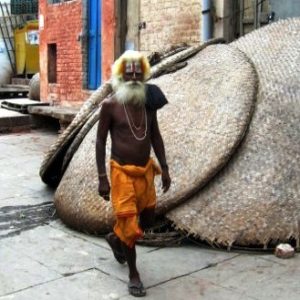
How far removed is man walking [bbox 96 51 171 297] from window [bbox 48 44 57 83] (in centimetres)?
985

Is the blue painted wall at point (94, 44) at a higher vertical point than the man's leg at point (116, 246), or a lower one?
higher

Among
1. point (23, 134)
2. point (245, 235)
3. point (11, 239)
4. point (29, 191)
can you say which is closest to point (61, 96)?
point (23, 134)

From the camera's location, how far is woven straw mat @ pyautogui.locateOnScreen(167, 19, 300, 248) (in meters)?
4.71

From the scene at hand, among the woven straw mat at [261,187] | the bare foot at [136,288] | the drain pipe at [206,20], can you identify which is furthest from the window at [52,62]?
the bare foot at [136,288]

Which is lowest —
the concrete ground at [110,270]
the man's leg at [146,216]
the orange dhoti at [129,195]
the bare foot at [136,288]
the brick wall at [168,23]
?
the concrete ground at [110,270]

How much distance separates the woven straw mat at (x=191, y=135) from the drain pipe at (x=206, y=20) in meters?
2.36

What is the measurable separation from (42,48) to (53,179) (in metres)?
7.71

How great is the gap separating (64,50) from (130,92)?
30.0 ft

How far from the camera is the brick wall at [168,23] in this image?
8.90 metres

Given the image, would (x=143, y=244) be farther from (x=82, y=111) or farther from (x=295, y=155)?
(x=82, y=111)

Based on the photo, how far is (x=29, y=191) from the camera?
697 cm

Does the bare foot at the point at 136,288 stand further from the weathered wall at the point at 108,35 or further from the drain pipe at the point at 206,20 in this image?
the weathered wall at the point at 108,35

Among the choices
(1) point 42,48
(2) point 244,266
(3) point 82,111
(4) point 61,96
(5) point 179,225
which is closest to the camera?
(2) point 244,266

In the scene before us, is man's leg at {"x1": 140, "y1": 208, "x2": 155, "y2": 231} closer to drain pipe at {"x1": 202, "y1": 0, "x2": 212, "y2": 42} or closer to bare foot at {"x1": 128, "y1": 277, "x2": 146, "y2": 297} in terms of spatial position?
bare foot at {"x1": 128, "y1": 277, "x2": 146, "y2": 297}
